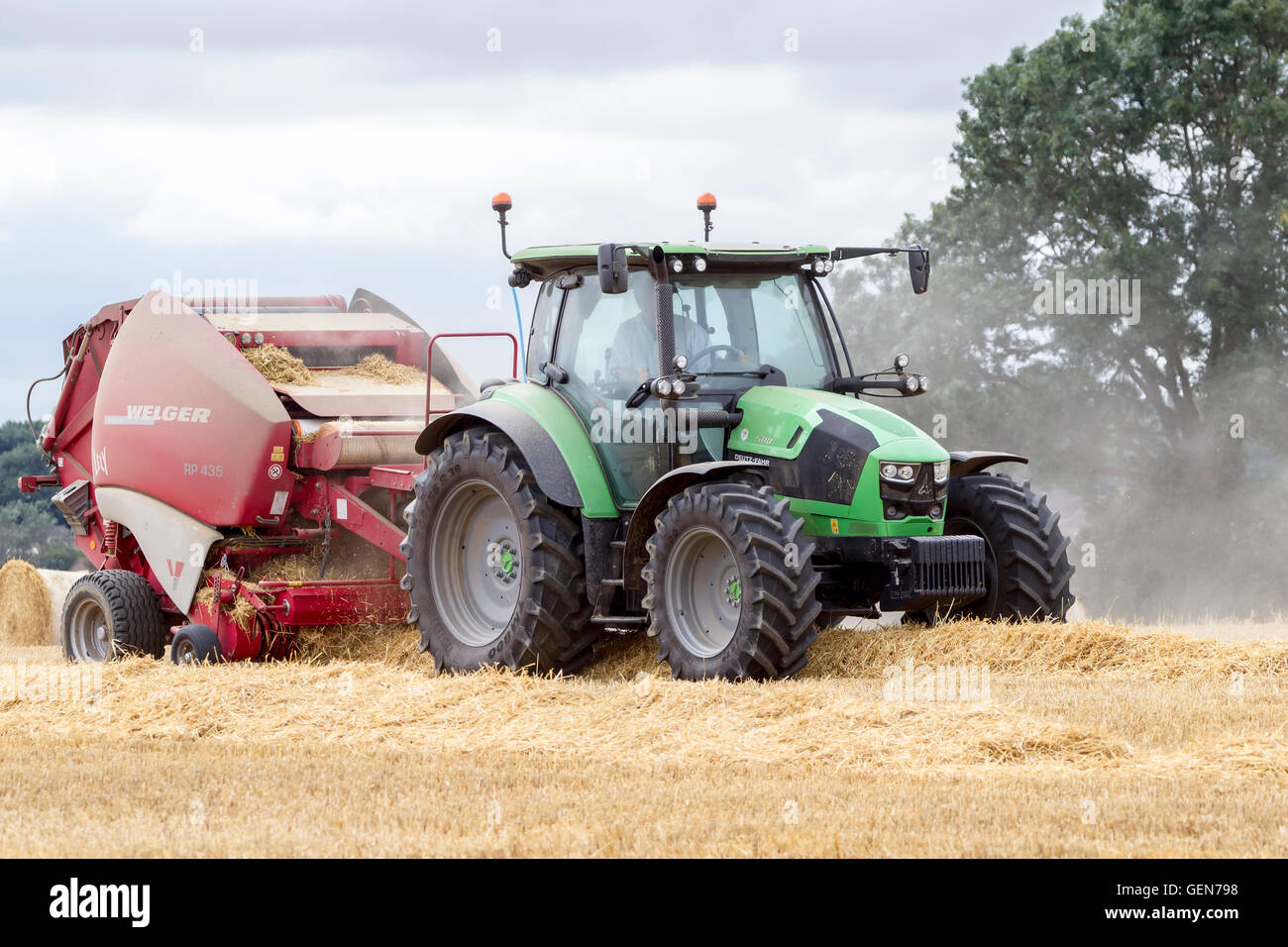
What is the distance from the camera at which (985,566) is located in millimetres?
9766

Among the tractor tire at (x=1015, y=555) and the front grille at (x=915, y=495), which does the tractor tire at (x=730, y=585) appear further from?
the tractor tire at (x=1015, y=555)

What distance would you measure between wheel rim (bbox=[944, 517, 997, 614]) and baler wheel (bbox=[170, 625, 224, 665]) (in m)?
4.75

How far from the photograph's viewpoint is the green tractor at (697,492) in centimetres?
880

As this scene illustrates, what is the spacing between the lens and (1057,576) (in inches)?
387

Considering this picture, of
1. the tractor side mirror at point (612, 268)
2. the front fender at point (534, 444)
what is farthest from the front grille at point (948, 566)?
the tractor side mirror at point (612, 268)

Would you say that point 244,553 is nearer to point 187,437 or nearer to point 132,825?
point 187,437

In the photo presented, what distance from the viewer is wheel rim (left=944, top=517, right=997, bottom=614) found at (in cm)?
984

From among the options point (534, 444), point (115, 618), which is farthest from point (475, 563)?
point (115, 618)

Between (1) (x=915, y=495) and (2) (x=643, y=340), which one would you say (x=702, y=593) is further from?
(2) (x=643, y=340)

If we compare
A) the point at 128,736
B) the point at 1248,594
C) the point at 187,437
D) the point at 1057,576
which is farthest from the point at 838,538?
the point at 1248,594

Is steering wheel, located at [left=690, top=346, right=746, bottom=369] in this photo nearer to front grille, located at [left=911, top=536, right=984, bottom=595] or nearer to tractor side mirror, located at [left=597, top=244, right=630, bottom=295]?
tractor side mirror, located at [left=597, top=244, right=630, bottom=295]

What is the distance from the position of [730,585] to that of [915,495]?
3.67ft

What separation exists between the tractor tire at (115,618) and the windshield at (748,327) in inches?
193
